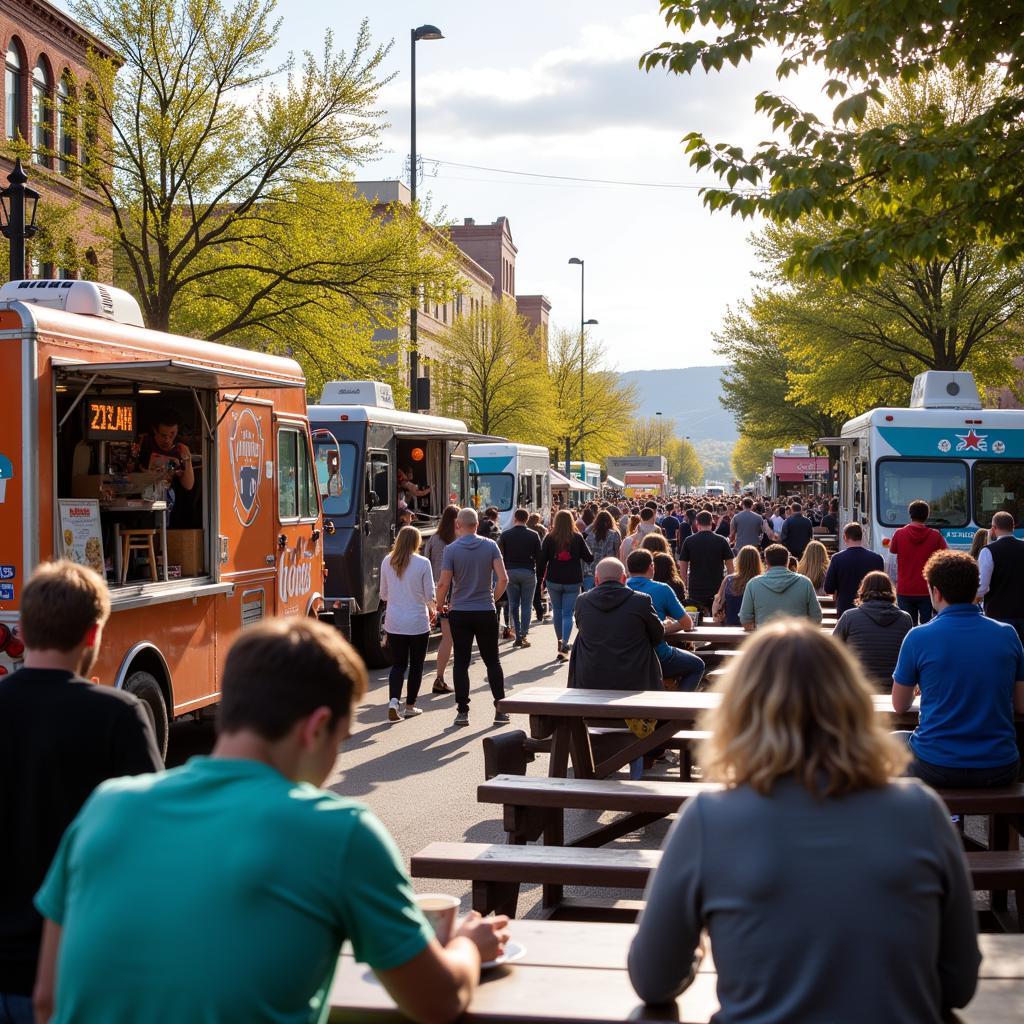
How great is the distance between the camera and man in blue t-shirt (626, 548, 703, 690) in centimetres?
993

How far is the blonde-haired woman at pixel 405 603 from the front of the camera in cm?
1227

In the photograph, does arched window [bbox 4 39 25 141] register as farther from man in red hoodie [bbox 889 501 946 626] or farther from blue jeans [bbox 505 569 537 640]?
man in red hoodie [bbox 889 501 946 626]

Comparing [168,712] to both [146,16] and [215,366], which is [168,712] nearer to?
[215,366]

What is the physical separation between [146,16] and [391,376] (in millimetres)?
8078

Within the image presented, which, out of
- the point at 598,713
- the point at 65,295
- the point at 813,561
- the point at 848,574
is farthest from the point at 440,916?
the point at 813,561

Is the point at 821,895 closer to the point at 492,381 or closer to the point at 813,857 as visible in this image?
the point at 813,857

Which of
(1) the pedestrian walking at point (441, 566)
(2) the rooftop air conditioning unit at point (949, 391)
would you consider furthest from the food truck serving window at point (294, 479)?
(2) the rooftop air conditioning unit at point (949, 391)

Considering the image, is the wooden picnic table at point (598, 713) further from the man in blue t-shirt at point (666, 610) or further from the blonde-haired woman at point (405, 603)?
the blonde-haired woman at point (405, 603)

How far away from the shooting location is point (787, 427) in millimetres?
46000

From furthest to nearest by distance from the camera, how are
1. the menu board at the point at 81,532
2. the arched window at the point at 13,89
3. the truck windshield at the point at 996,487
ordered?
the arched window at the point at 13,89
the truck windshield at the point at 996,487
the menu board at the point at 81,532

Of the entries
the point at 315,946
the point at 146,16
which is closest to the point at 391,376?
the point at 146,16

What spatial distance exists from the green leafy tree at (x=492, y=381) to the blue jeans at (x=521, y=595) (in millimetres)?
30512

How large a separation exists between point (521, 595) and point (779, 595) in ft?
26.8

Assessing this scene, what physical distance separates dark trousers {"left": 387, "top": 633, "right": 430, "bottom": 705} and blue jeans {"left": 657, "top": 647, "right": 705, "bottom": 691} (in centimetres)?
285
